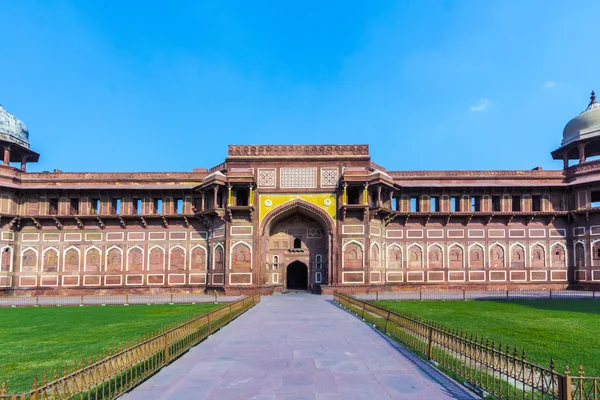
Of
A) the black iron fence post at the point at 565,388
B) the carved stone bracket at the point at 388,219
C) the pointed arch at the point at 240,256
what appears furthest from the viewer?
the carved stone bracket at the point at 388,219

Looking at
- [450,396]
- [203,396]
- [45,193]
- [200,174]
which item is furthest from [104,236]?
[450,396]

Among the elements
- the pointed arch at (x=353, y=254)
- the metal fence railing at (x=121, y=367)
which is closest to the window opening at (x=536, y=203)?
the pointed arch at (x=353, y=254)

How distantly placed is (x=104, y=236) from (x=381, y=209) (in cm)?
1718

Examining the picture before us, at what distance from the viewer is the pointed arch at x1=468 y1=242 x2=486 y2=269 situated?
26.0m

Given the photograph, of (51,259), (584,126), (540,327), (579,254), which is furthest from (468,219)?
(51,259)

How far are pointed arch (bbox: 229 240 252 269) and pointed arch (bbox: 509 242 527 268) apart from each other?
16.4m

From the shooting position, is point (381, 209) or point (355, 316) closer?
point (355, 316)

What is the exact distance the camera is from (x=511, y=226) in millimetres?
26094

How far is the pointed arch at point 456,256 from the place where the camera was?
85.6ft

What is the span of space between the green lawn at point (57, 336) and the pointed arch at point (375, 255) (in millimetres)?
12648

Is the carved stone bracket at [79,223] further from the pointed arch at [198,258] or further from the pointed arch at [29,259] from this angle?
the pointed arch at [198,258]

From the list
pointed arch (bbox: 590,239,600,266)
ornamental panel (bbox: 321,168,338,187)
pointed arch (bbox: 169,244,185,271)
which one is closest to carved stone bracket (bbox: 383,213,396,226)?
ornamental panel (bbox: 321,168,338,187)

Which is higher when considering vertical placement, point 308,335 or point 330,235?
point 330,235

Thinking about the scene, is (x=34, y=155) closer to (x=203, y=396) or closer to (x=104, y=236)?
(x=104, y=236)
